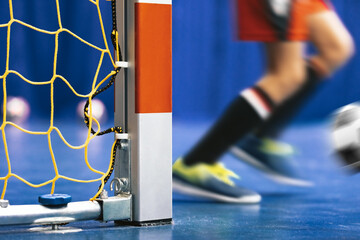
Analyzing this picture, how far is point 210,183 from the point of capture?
2943mm

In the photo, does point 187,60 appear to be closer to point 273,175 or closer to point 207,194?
point 273,175

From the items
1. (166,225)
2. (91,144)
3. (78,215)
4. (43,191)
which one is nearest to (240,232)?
(166,225)

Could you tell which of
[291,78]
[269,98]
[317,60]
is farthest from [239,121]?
[317,60]

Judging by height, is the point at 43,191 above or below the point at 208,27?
below

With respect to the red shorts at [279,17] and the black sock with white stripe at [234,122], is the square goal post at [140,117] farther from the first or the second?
the red shorts at [279,17]

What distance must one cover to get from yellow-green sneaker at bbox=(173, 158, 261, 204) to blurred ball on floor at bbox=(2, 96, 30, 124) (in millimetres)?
2961

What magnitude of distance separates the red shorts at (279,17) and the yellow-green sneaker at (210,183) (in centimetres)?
65

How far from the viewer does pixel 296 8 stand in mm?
3162

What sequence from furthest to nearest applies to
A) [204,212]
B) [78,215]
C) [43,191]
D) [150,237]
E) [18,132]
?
[18,132], [43,191], [204,212], [78,215], [150,237]

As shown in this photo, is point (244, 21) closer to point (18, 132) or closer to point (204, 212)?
point (204, 212)

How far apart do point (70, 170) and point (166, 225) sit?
181 centimetres

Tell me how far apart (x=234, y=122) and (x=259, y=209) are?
21.4 inches

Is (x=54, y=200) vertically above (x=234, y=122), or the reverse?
(x=234, y=122)

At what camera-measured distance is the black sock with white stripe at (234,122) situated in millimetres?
3049
